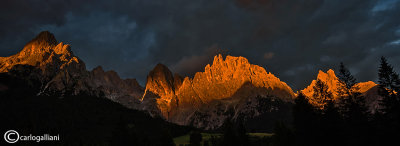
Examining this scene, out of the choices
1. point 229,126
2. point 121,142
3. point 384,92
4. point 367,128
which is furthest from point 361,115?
point 121,142

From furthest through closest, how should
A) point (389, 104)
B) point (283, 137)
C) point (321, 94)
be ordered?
point (283, 137) → point (321, 94) → point (389, 104)

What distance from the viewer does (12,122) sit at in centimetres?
19775

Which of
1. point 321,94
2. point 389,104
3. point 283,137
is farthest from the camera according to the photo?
point 283,137

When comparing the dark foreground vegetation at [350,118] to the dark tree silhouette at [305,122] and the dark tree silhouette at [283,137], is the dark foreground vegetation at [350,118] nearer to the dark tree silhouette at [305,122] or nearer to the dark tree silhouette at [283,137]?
the dark tree silhouette at [305,122]

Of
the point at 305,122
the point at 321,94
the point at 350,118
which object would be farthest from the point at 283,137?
the point at 350,118

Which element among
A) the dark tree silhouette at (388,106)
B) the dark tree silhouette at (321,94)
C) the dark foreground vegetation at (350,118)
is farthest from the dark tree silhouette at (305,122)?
the dark tree silhouette at (388,106)

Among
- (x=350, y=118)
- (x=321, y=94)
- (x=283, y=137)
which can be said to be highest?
(x=321, y=94)

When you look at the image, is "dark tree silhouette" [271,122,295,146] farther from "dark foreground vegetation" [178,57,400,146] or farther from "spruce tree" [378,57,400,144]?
"spruce tree" [378,57,400,144]

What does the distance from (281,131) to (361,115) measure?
24339mm

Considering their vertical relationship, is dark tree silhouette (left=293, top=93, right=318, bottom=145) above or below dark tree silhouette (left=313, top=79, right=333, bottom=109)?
below

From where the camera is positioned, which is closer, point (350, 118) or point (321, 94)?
point (350, 118)

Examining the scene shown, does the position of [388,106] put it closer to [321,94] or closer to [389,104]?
[389,104]

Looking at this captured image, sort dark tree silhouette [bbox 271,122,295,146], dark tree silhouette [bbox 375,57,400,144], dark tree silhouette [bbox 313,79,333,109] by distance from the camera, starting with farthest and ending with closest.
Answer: dark tree silhouette [bbox 271,122,295,146], dark tree silhouette [bbox 313,79,333,109], dark tree silhouette [bbox 375,57,400,144]

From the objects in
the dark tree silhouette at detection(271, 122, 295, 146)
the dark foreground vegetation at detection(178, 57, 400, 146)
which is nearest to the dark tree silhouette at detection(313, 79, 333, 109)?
the dark foreground vegetation at detection(178, 57, 400, 146)
